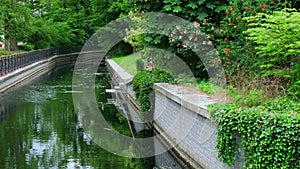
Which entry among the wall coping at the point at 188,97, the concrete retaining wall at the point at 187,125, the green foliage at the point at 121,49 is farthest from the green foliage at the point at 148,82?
the green foliage at the point at 121,49

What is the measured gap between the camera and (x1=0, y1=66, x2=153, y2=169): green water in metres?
10.7

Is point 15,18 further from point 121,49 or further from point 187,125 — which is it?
point 187,125

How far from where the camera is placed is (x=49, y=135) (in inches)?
537

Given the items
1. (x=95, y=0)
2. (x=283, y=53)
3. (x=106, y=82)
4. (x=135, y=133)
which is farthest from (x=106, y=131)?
(x=95, y=0)

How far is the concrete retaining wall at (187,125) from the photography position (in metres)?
8.99

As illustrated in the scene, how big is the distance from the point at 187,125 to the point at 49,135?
470cm

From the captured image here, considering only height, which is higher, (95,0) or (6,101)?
(95,0)

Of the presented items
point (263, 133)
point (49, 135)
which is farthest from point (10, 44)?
point (263, 133)

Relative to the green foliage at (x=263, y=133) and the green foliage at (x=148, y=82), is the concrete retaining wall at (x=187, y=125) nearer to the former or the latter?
the green foliage at (x=263, y=133)

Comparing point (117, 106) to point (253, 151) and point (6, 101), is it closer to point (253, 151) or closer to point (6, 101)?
point (6, 101)

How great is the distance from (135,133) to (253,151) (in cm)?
765

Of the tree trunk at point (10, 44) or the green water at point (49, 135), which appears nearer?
the green water at point (49, 135)

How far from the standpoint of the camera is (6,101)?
20797mm

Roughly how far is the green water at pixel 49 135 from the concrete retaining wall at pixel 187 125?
3.26 ft
